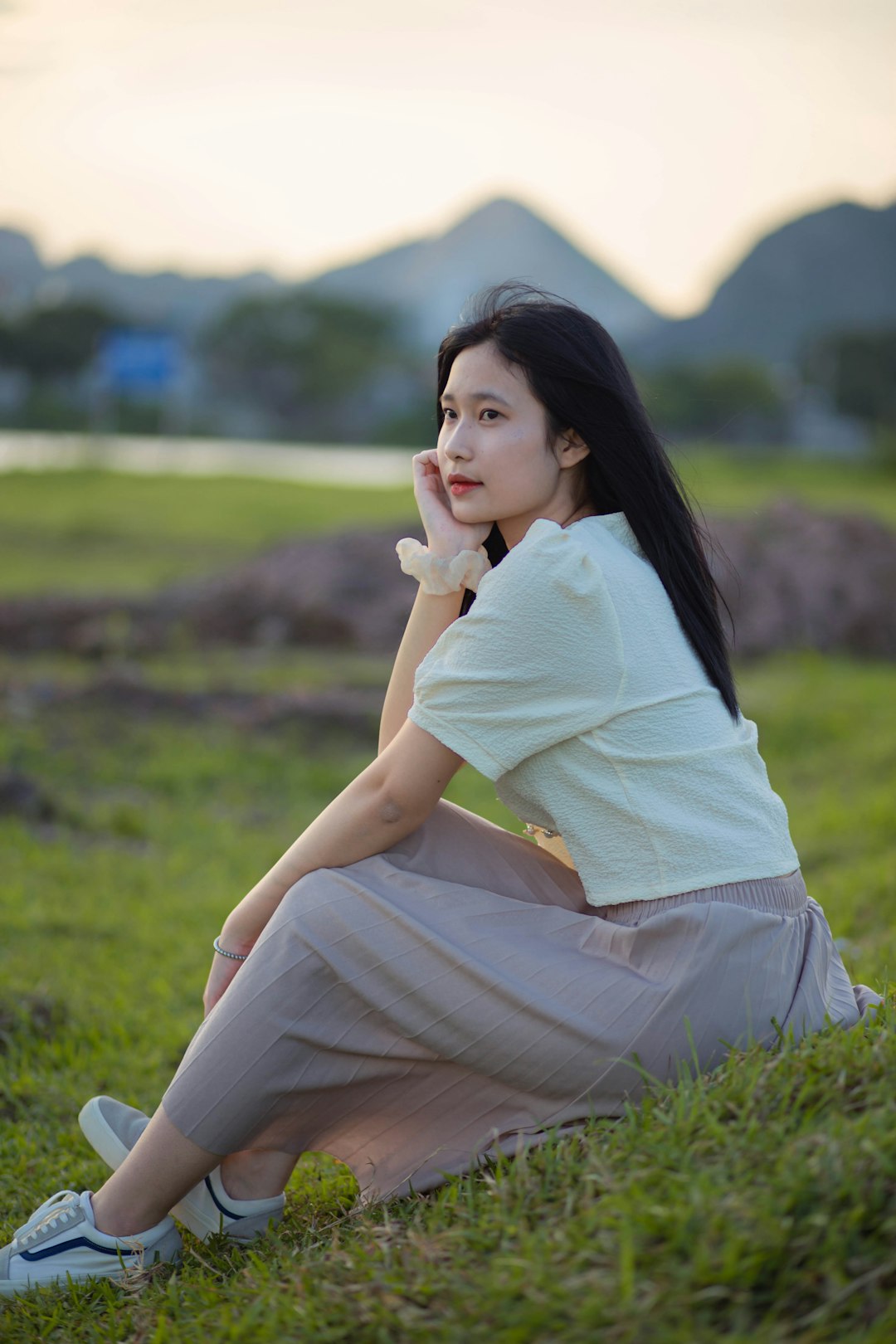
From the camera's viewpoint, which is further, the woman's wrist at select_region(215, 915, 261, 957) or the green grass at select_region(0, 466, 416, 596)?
the green grass at select_region(0, 466, 416, 596)

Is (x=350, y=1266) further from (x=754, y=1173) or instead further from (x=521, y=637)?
(x=521, y=637)

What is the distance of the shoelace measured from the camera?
2.12 meters

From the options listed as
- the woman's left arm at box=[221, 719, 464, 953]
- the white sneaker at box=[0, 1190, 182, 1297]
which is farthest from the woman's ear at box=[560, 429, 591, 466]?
the white sneaker at box=[0, 1190, 182, 1297]

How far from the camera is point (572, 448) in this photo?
231cm

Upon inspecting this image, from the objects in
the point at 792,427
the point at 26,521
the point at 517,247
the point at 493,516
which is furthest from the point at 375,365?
the point at 517,247

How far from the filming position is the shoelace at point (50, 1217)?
2123 mm

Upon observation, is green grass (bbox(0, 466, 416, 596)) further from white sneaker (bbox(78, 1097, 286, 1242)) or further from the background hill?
the background hill

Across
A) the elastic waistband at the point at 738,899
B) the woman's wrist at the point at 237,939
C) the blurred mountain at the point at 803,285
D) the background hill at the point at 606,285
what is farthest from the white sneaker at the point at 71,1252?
the blurred mountain at the point at 803,285

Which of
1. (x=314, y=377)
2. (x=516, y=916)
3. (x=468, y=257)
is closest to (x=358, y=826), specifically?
(x=516, y=916)

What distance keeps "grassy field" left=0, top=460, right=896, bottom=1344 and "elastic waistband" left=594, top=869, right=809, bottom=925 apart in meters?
0.22

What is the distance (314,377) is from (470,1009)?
60.7 metres

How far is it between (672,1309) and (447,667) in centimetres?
94

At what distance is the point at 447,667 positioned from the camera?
6.86 feet

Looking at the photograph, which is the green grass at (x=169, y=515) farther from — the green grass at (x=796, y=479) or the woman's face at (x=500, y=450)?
the woman's face at (x=500, y=450)
